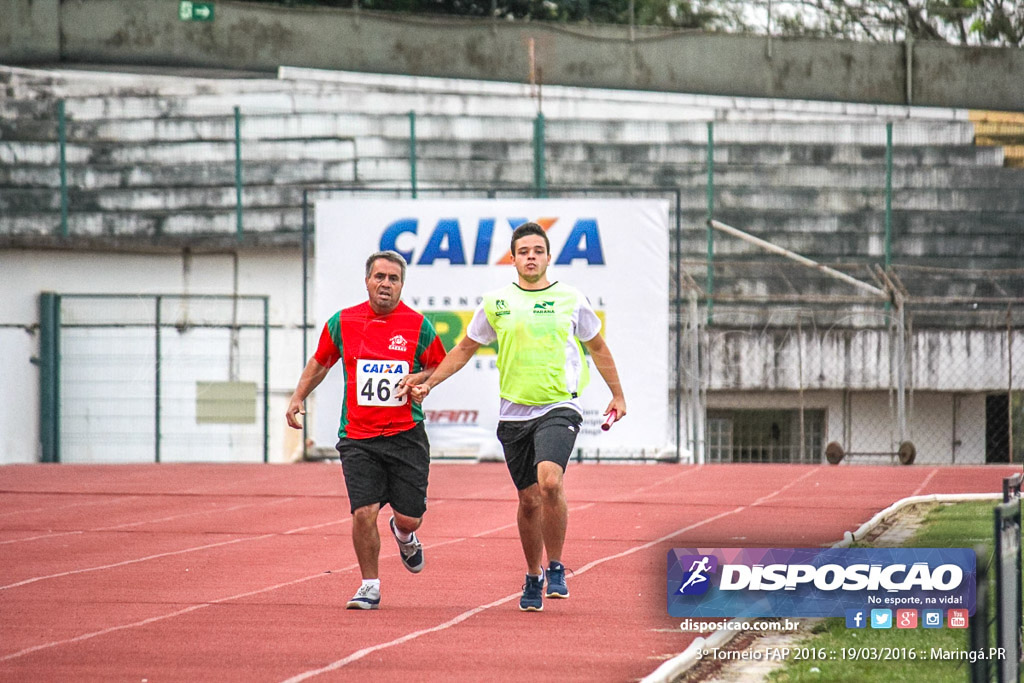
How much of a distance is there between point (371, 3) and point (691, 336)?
45.2 ft

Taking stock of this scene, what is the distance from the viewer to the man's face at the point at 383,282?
27.6 feet

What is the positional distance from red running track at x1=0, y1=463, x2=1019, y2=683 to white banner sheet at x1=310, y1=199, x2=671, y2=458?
0.72 meters

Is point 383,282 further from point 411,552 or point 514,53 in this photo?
point 514,53

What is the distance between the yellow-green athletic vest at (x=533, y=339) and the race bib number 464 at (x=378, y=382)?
58 cm

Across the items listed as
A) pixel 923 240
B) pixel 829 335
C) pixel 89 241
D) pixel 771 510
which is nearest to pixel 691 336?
pixel 829 335

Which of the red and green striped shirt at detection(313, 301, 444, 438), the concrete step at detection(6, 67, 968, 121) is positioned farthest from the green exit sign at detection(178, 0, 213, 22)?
the red and green striped shirt at detection(313, 301, 444, 438)

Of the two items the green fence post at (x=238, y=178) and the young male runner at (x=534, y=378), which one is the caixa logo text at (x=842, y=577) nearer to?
the young male runner at (x=534, y=378)

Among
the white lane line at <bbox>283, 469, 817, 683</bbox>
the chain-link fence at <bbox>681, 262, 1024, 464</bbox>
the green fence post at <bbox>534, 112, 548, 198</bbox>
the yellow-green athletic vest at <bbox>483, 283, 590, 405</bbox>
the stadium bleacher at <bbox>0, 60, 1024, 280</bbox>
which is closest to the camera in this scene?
the white lane line at <bbox>283, 469, 817, 683</bbox>

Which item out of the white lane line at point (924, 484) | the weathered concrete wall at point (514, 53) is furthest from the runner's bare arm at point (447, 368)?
the weathered concrete wall at point (514, 53)

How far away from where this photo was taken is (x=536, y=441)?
26.9ft

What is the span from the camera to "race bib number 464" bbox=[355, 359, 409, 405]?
8.40 m

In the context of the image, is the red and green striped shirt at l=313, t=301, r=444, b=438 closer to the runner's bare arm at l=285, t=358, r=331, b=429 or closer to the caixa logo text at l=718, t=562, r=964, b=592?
the runner's bare arm at l=285, t=358, r=331, b=429

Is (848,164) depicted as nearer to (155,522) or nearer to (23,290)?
(23,290)

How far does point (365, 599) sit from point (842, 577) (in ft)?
11.2
